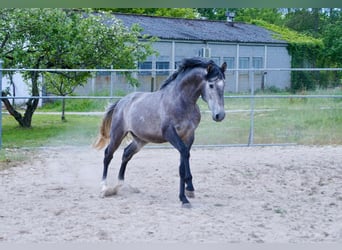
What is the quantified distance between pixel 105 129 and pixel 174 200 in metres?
1.23

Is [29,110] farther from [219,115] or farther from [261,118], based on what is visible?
[219,115]

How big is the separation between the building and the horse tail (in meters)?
9.54

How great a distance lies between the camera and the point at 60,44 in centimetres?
1143

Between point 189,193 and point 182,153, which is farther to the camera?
point 189,193

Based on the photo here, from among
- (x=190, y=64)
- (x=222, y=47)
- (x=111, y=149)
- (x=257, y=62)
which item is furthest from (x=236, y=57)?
(x=190, y=64)

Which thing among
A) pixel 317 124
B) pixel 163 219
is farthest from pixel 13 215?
pixel 317 124

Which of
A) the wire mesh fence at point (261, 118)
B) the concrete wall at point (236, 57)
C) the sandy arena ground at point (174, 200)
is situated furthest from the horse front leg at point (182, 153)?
the concrete wall at point (236, 57)

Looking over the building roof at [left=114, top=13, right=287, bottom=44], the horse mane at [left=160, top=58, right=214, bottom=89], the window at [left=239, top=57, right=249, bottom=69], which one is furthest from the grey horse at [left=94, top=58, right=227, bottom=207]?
the window at [left=239, top=57, right=249, bottom=69]

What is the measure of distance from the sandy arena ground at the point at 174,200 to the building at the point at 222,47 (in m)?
7.83

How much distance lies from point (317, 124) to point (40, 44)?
5793 millimetres

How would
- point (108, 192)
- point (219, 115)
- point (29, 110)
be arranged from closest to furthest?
point (219, 115)
point (108, 192)
point (29, 110)

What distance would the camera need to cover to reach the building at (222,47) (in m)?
17.8

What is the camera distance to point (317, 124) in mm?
11484

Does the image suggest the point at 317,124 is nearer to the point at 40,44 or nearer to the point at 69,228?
the point at 40,44
